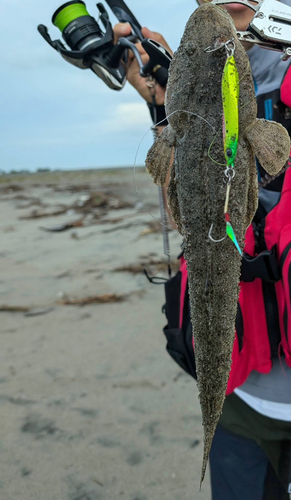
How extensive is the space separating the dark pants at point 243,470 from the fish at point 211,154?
139 centimetres

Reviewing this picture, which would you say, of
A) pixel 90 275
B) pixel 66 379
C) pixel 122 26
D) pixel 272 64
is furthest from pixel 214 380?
pixel 90 275

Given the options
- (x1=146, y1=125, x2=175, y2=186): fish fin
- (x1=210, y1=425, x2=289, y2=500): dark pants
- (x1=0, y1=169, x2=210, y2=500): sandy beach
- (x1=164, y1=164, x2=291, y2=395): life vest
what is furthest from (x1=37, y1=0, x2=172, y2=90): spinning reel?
(x1=0, y1=169, x2=210, y2=500): sandy beach

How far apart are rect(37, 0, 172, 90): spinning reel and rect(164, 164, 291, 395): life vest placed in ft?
2.73

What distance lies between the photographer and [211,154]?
104 centimetres

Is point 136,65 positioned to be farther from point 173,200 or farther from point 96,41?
point 173,200

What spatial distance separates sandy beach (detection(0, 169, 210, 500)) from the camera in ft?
10.0

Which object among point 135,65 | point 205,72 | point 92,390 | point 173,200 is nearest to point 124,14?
point 135,65

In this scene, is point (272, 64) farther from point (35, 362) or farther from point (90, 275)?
point (90, 275)

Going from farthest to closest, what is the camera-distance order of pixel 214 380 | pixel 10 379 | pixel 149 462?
pixel 10 379 < pixel 149 462 < pixel 214 380

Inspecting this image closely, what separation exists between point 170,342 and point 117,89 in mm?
1539

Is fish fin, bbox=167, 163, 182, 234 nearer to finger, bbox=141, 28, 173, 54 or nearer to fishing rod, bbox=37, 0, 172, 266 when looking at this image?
fishing rod, bbox=37, 0, 172, 266

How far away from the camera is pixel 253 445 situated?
7.31 ft

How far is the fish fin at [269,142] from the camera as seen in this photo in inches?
43.0

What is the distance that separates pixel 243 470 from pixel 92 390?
6.67ft
